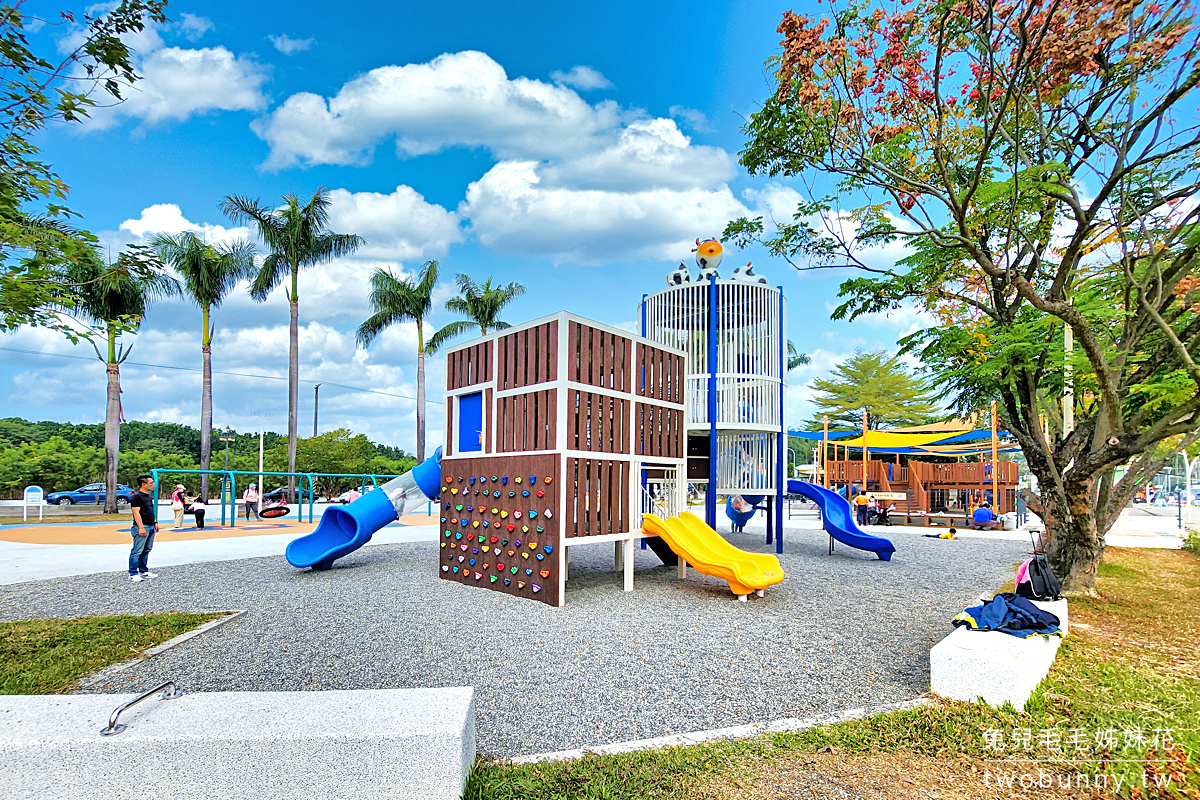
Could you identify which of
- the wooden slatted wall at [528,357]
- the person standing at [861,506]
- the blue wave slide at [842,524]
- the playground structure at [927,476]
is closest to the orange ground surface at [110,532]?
the wooden slatted wall at [528,357]

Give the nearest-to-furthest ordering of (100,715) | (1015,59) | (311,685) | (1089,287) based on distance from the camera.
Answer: (100,715) < (311,685) < (1015,59) < (1089,287)

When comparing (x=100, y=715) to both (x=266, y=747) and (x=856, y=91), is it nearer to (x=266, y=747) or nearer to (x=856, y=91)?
(x=266, y=747)

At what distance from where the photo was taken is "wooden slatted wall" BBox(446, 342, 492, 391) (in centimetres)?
988

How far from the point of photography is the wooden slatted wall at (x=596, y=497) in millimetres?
8367

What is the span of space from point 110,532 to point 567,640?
1757 centimetres

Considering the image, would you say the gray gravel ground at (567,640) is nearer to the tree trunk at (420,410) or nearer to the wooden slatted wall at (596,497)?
the wooden slatted wall at (596,497)

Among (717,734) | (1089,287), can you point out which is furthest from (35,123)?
(1089,287)

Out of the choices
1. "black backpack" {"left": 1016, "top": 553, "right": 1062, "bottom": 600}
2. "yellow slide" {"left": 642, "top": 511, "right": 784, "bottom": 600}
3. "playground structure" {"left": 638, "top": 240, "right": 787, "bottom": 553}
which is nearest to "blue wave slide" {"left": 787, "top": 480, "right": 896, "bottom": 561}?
"playground structure" {"left": 638, "top": 240, "right": 787, "bottom": 553}

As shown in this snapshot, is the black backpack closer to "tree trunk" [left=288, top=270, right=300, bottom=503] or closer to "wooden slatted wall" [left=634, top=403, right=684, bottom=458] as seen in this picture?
"wooden slatted wall" [left=634, top=403, right=684, bottom=458]

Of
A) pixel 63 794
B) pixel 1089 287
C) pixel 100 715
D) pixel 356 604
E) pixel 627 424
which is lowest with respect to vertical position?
pixel 356 604

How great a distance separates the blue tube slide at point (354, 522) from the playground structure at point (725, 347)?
5059 mm

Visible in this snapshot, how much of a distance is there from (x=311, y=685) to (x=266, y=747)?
8.51ft

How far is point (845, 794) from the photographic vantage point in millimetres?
3303

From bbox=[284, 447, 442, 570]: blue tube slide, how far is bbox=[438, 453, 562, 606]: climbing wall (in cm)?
141
